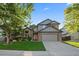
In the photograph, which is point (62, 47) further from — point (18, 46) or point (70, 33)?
point (18, 46)

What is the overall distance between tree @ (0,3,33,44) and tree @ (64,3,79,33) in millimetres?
816

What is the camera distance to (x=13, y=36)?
977cm

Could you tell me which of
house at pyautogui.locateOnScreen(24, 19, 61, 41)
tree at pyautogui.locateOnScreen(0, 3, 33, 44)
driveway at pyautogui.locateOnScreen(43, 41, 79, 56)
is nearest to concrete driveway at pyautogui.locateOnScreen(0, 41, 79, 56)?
driveway at pyautogui.locateOnScreen(43, 41, 79, 56)

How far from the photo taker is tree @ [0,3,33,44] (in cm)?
976

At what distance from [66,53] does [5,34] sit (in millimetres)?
1414

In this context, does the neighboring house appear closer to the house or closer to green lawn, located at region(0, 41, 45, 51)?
the house

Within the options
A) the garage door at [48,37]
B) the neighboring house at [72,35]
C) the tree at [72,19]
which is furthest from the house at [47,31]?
the tree at [72,19]

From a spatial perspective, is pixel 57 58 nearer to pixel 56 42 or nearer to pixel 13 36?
pixel 56 42

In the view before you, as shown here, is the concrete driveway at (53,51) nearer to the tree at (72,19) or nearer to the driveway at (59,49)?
the driveway at (59,49)

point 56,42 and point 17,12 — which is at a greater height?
point 17,12

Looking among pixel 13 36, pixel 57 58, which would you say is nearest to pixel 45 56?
pixel 57 58

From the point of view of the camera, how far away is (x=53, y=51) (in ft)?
31.9

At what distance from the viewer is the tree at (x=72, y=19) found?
31.9ft

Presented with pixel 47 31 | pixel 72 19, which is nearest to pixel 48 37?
pixel 47 31
